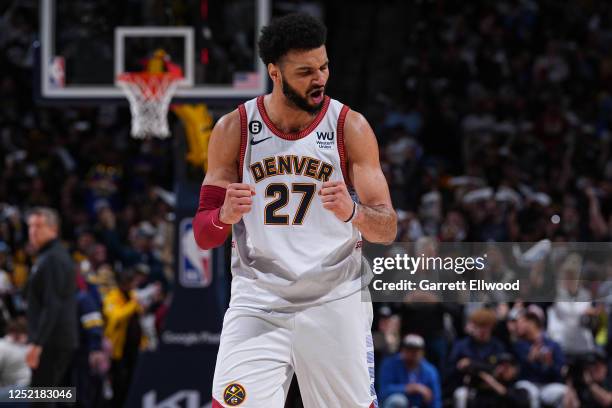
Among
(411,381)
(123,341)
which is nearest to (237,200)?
(411,381)

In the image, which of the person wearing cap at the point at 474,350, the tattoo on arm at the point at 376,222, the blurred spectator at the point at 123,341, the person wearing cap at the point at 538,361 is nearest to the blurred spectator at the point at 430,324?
the person wearing cap at the point at 474,350

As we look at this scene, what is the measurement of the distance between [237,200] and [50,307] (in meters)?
4.70

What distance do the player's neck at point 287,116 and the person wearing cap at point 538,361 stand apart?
15.9 feet

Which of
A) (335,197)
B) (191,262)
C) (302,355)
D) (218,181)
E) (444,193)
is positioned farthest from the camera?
(444,193)

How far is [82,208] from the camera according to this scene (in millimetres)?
14203

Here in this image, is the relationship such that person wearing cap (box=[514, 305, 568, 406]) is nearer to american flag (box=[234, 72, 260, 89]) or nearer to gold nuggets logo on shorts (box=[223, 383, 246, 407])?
american flag (box=[234, 72, 260, 89])

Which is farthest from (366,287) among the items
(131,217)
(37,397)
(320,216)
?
(131,217)

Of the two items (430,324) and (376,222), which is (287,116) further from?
(430,324)

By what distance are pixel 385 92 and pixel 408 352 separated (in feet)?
29.3

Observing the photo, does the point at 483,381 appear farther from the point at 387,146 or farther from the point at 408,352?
the point at 387,146

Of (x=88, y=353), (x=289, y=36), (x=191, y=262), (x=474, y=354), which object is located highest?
(x=289, y=36)

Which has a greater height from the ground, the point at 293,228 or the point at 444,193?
the point at 293,228

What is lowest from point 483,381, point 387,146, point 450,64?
point 483,381

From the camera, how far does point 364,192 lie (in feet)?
14.9
